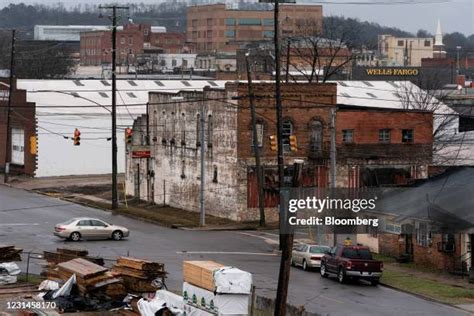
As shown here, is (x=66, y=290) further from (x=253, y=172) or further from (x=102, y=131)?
(x=102, y=131)

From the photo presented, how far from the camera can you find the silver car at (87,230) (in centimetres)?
5244

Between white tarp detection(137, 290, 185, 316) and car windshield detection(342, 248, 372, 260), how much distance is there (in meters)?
9.93

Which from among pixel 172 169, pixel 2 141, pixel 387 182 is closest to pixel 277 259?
pixel 387 182

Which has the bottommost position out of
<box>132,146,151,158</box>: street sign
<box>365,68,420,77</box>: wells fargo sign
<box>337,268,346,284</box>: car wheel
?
<box>337,268,346,284</box>: car wheel

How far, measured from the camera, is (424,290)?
3931cm

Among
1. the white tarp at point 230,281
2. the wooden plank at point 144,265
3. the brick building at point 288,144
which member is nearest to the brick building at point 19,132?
the brick building at point 288,144

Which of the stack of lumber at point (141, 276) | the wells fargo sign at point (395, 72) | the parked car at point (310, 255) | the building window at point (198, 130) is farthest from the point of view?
the wells fargo sign at point (395, 72)

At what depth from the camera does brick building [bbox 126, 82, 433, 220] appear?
63062 millimetres

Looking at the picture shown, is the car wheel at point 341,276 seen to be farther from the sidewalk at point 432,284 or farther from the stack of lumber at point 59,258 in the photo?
the stack of lumber at point 59,258

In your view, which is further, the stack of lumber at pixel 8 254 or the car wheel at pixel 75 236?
the car wheel at pixel 75 236

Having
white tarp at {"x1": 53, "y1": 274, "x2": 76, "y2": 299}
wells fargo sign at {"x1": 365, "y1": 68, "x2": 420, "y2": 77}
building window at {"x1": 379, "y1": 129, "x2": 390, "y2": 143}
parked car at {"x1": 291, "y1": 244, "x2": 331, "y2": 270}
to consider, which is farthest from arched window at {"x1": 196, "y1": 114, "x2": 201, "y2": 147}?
wells fargo sign at {"x1": 365, "y1": 68, "x2": 420, "y2": 77}

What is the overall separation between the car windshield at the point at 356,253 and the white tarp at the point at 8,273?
12.2 meters

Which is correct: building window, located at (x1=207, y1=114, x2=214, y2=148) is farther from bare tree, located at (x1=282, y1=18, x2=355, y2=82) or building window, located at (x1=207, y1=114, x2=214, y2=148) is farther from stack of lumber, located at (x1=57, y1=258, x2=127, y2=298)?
stack of lumber, located at (x1=57, y1=258, x2=127, y2=298)

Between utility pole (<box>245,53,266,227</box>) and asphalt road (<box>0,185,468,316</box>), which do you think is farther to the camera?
utility pole (<box>245,53,266,227</box>)
